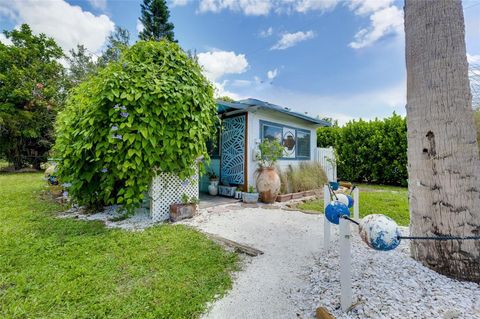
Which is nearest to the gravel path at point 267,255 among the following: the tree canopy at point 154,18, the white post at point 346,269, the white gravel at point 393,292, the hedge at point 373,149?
the white gravel at point 393,292

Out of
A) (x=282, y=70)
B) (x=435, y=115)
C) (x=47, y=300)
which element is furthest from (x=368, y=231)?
(x=282, y=70)

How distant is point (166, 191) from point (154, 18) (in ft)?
54.3

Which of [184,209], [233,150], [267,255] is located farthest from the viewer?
[233,150]

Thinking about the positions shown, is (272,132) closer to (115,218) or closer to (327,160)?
(327,160)

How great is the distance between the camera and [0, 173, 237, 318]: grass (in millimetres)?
1737

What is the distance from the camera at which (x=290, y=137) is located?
7.30m

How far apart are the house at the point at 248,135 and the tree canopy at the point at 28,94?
1252 cm

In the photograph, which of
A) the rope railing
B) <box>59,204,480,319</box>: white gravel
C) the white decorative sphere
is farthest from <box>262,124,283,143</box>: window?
the white decorative sphere

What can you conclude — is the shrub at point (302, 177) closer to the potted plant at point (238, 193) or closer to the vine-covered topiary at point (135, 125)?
the potted plant at point (238, 193)

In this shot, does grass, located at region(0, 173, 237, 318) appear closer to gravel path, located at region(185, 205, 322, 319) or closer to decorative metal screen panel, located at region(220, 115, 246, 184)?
gravel path, located at region(185, 205, 322, 319)

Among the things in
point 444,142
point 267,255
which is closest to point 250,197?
point 267,255

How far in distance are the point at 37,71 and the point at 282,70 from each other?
1607cm

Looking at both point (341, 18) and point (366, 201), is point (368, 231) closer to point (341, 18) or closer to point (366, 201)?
point (366, 201)

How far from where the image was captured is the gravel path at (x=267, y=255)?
5.79 ft
